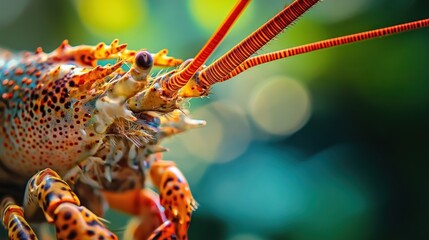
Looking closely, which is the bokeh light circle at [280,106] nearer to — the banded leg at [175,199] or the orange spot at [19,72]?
the banded leg at [175,199]

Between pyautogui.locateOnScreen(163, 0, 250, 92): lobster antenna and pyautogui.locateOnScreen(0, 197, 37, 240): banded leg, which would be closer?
pyautogui.locateOnScreen(163, 0, 250, 92): lobster antenna

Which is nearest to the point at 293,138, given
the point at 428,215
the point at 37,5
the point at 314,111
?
the point at 314,111

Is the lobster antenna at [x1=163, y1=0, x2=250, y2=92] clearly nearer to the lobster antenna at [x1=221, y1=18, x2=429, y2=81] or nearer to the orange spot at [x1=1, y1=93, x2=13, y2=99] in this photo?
the lobster antenna at [x1=221, y1=18, x2=429, y2=81]

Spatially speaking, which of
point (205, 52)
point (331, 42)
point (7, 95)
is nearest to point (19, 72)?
point (7, 95)

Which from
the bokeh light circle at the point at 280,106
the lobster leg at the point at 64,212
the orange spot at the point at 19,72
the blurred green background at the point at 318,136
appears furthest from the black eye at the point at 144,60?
the bokeh light circle at the point at 280,106

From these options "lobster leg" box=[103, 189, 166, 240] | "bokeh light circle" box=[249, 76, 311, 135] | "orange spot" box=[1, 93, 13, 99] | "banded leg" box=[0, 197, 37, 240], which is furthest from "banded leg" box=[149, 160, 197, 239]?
"bokeh light circle" box=[249, 76, 311, 135]

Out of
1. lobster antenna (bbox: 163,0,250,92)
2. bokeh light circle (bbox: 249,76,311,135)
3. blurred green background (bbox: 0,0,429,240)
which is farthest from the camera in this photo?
bokeh light circle (bbox: 249,76,311,135)

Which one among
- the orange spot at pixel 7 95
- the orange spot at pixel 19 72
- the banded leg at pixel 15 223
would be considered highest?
the orange spot at pixel 19 72
